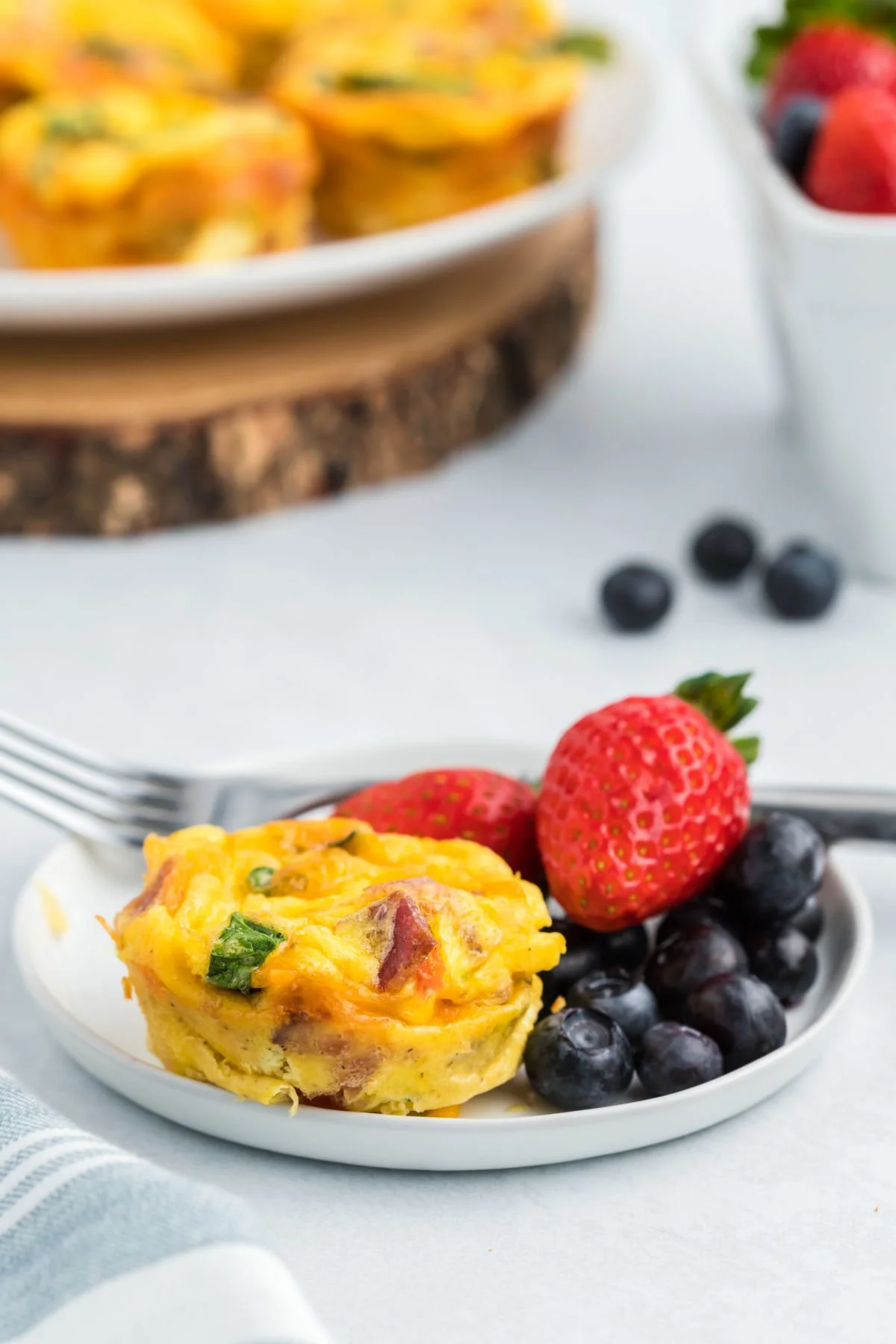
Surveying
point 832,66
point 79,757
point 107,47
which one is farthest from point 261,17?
point 79,757

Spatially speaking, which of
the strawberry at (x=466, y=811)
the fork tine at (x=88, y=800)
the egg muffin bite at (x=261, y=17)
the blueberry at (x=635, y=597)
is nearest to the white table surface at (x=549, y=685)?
the blueberry at (x=635, y=597)

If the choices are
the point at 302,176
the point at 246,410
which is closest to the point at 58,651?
the point at 246,410

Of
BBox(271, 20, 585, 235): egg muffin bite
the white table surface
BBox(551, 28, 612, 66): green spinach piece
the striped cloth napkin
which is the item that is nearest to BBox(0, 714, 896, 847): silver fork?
the white table surface

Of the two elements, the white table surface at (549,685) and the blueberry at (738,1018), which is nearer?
the white table surface at (549,685)

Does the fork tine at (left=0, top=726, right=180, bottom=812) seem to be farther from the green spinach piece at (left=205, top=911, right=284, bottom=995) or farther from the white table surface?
the green spinach piece at (left=205, top=911, right=284, bottom=995)

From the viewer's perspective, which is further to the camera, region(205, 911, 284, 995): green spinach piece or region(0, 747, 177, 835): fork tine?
region(0, 747, 177, 835): fork tine

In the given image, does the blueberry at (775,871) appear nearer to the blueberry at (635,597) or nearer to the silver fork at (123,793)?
the silver fork at (123,793)
